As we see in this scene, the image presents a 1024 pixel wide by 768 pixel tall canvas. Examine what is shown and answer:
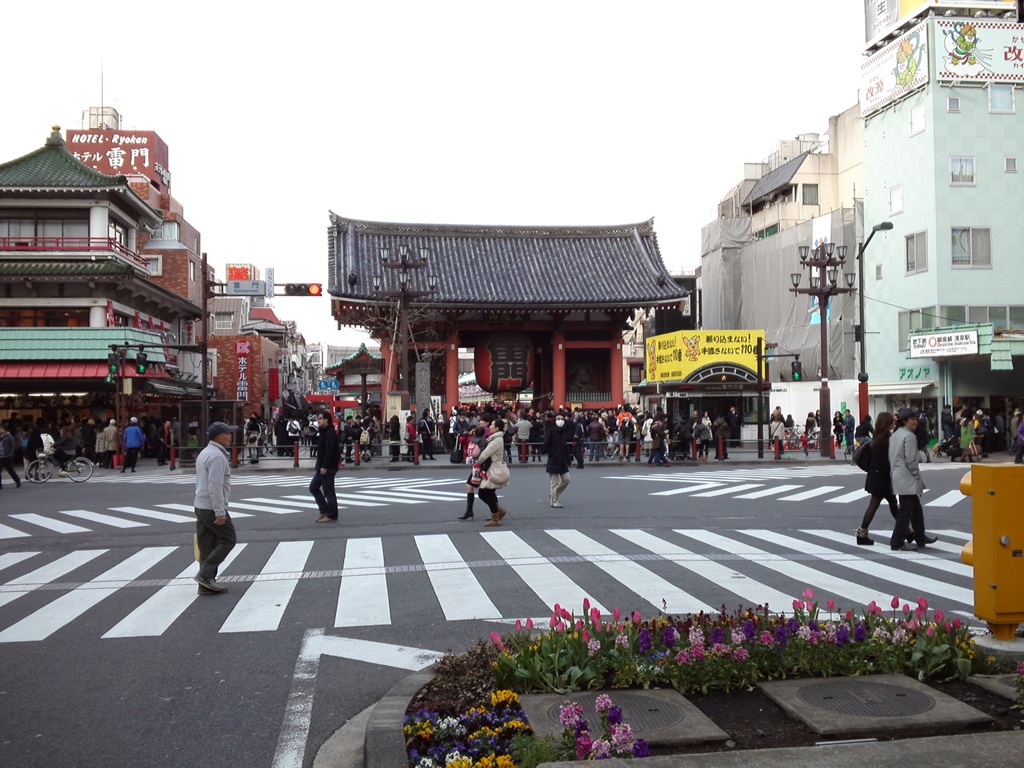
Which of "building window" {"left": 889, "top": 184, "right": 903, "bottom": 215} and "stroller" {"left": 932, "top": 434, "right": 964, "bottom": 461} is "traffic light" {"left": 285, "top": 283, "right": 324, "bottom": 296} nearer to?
"stroller" {"left": 932, "top": 434, "right": 964, "bottom": 461}

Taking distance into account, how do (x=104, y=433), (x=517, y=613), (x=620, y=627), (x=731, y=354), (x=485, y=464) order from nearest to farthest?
(x=620, y=627) → (x=517, y=613) → (x=485, y=464) → (x=104, y=433) → (x=731, y=354)

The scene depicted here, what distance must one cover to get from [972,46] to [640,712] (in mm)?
36439

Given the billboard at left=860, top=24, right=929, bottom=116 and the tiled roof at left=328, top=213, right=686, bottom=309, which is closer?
the billboard at left=860, top=24, right=929, bottom=116

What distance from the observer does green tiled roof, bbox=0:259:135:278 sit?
33156 mm

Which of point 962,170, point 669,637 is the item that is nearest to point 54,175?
point 962,170

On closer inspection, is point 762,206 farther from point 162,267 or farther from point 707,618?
point 707,618

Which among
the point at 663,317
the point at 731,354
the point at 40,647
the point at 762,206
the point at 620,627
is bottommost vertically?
the point at 40,647

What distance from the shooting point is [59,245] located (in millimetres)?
34562

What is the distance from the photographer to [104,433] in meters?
29.1

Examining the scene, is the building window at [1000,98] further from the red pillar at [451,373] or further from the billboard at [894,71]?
the red pillar at [451,373]

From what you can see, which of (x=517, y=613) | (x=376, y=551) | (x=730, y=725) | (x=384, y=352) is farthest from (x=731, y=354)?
(x=730, y=725)

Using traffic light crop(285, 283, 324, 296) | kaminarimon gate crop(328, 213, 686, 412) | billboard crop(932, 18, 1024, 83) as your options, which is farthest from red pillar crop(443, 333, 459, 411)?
billboard crop(932, 18, 1024, 83)

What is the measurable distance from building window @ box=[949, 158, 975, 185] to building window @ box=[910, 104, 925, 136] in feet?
5.90

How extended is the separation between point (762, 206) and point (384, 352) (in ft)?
81.7
